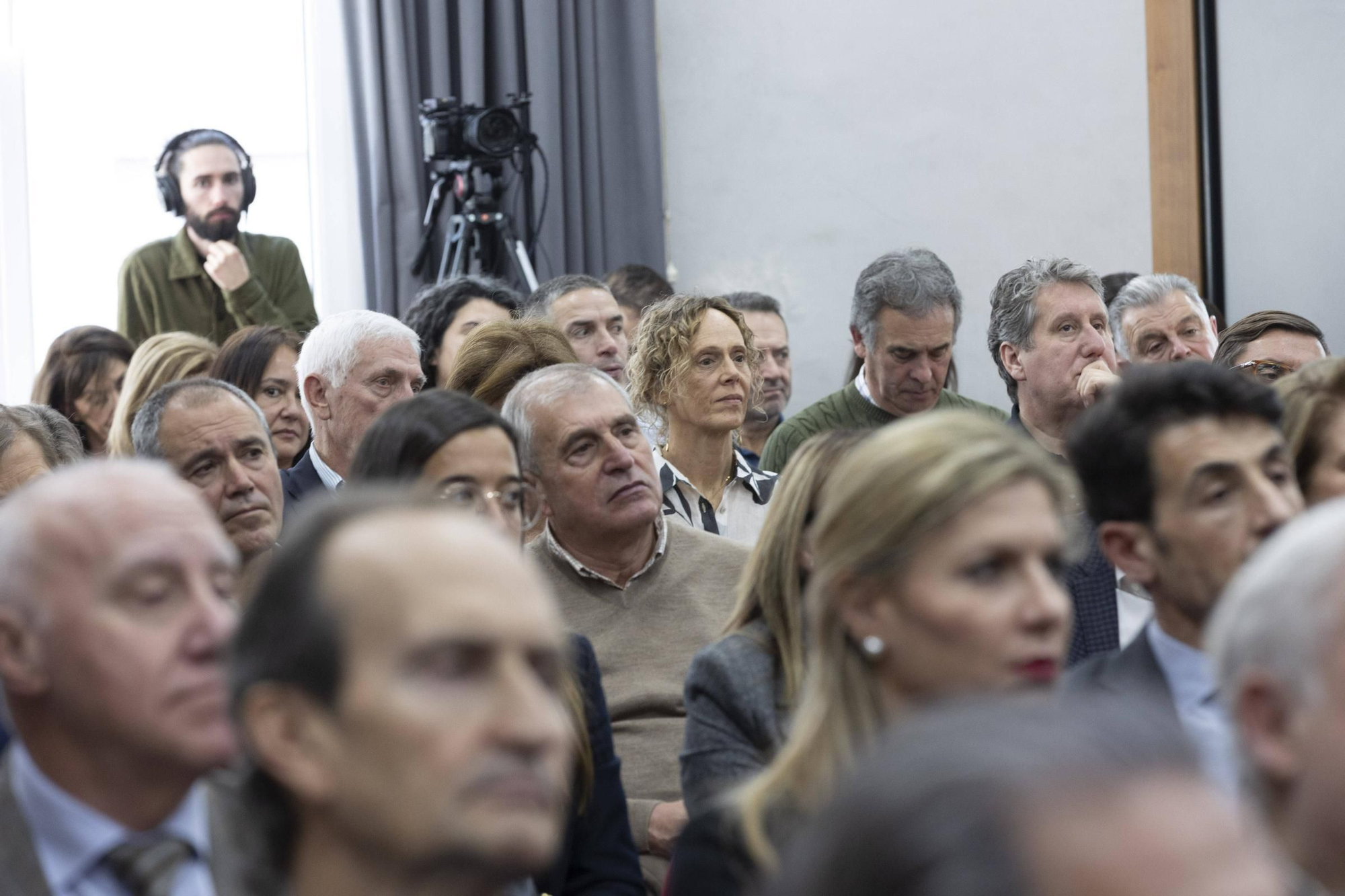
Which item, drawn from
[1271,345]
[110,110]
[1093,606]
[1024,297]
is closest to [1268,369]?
[1271,345]

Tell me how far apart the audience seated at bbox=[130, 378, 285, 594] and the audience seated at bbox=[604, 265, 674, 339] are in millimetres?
2056

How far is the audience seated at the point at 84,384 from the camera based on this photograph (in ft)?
12.5

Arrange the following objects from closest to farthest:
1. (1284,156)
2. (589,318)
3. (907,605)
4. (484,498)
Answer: (907,605)
(484,498)
(589,318)
(1284,156)

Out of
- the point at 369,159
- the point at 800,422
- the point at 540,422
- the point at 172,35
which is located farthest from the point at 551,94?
the point at 540,422

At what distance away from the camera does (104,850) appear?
120cm

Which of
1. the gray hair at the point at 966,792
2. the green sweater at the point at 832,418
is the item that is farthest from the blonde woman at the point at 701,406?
the gray hair at the point at 966,792

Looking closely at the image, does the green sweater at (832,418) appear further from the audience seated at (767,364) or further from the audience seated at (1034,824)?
the audience seated at (1034,824)

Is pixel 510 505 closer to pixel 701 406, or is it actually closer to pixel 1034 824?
pixel 701 406

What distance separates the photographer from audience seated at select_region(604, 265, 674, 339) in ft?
15.0

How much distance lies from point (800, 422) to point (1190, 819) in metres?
3.02

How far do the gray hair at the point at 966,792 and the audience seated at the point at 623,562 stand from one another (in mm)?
1632

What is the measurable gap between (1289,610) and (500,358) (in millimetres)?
2149

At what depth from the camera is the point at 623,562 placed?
8.05ft

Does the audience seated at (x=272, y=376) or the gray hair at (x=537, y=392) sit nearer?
the gray hair at (x=537, y=392)
